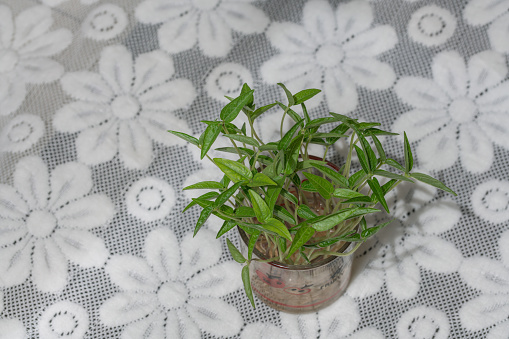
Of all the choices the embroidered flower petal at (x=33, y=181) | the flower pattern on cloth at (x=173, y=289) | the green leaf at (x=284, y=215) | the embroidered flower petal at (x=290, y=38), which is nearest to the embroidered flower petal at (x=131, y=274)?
the flower pattern on cloth at (x=173, y=289)

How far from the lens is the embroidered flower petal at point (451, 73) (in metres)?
0.72

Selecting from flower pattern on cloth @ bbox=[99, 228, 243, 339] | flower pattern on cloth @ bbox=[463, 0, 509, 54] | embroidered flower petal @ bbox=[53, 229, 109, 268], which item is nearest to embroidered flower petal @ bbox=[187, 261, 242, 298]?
flower pattern on cloth @ bbox=[99, 228, 243, 339]

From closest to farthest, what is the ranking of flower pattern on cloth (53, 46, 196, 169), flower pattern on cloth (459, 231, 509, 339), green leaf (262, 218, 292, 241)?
green leaf (262, 218, 292, 241)
flower pattern on cloth (459, 231, 509, 339)
flower pattern on cloth (53, 46, 196, 169)

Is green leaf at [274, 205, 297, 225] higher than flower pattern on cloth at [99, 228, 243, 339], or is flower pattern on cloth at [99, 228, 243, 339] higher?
green leaf at [274, 205, 297, 225]

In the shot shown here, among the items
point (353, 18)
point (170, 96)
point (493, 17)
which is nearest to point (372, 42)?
point (353, 18)

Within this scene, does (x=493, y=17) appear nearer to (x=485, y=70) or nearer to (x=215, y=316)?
(x=485, y=70)

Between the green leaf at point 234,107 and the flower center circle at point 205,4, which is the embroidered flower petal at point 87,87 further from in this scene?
the green leaf at point 234,107

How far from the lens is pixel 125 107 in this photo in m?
0.73

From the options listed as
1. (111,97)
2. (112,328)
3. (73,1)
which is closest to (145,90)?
(111,97)

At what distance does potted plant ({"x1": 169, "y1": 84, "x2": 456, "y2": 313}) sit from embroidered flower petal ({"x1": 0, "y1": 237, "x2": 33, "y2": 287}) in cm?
24

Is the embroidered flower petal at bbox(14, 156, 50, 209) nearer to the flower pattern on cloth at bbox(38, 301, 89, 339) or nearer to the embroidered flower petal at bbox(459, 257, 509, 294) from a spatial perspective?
the flower pattern on cloth at bbox(38, 301, 89, 339)

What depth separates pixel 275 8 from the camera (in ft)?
2.58

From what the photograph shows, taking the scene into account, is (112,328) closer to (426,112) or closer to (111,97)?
(111,97)

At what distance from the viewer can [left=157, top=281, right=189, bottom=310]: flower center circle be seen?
63 centimetres
